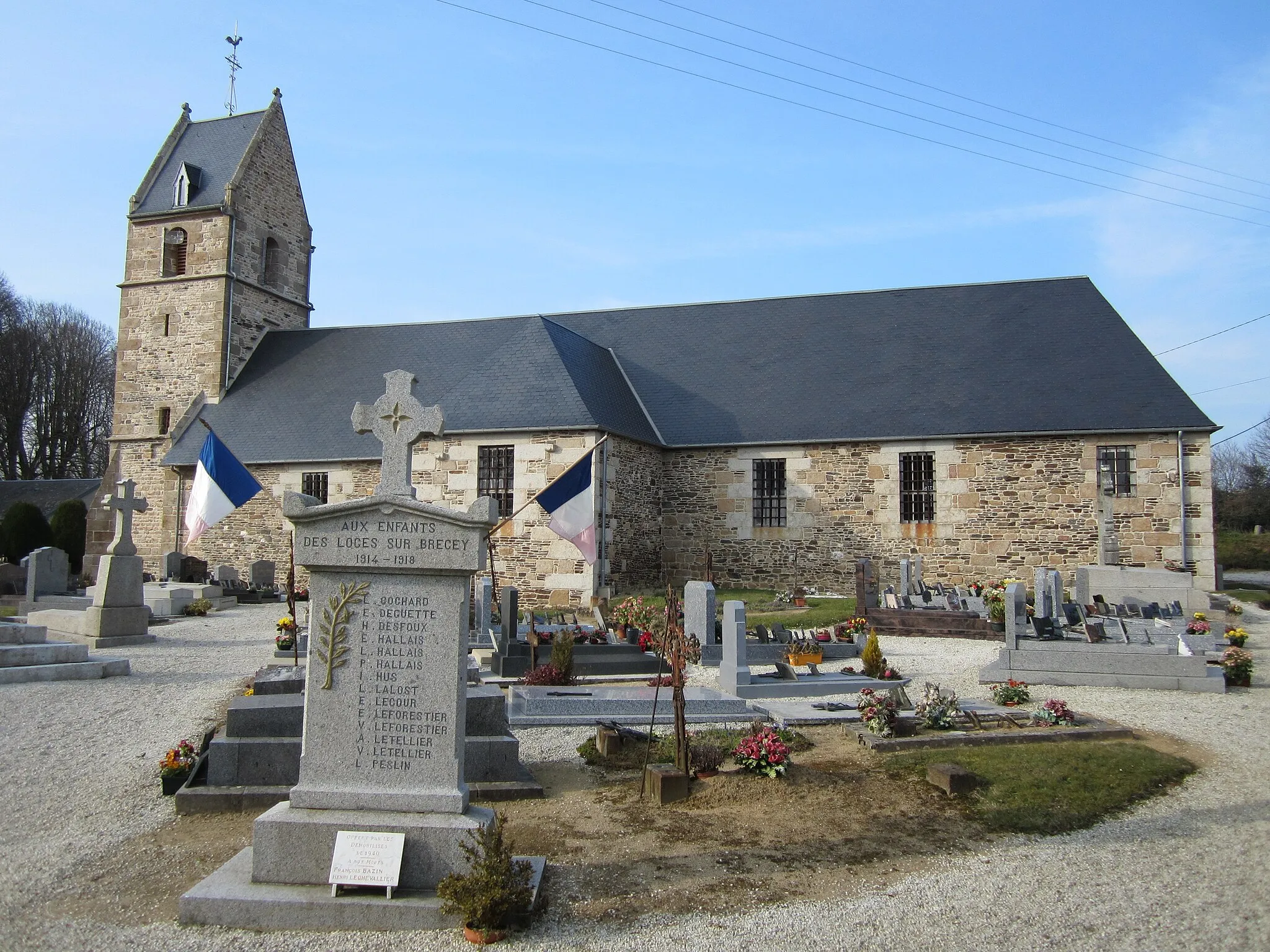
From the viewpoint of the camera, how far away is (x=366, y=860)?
4.75 m

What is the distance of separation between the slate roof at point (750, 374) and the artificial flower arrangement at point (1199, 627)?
716 centimetres

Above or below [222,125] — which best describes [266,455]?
below

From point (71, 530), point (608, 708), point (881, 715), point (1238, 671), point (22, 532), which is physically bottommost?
point (608, 708)

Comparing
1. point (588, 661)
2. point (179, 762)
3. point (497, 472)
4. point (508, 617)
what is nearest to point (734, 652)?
point (588, 661)

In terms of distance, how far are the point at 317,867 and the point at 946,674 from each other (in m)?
9.64

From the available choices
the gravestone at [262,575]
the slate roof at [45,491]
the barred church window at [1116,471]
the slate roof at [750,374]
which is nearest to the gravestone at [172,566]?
the gravestone at [262,575]

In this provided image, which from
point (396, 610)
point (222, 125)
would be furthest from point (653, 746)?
point (222, 125)

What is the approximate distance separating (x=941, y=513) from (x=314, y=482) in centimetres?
1536

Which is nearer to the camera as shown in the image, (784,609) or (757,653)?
(757,653)

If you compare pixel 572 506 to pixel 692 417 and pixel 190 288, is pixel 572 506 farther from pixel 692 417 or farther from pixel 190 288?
pixel 190 288

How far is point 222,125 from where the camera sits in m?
30.0

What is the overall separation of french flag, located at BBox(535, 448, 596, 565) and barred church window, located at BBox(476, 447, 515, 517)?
27.0ft

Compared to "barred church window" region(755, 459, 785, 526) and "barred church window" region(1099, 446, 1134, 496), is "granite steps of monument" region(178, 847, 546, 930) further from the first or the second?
"barred church window" region(1099, 446, 1134, 496)

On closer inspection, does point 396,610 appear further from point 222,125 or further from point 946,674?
point 222,125
